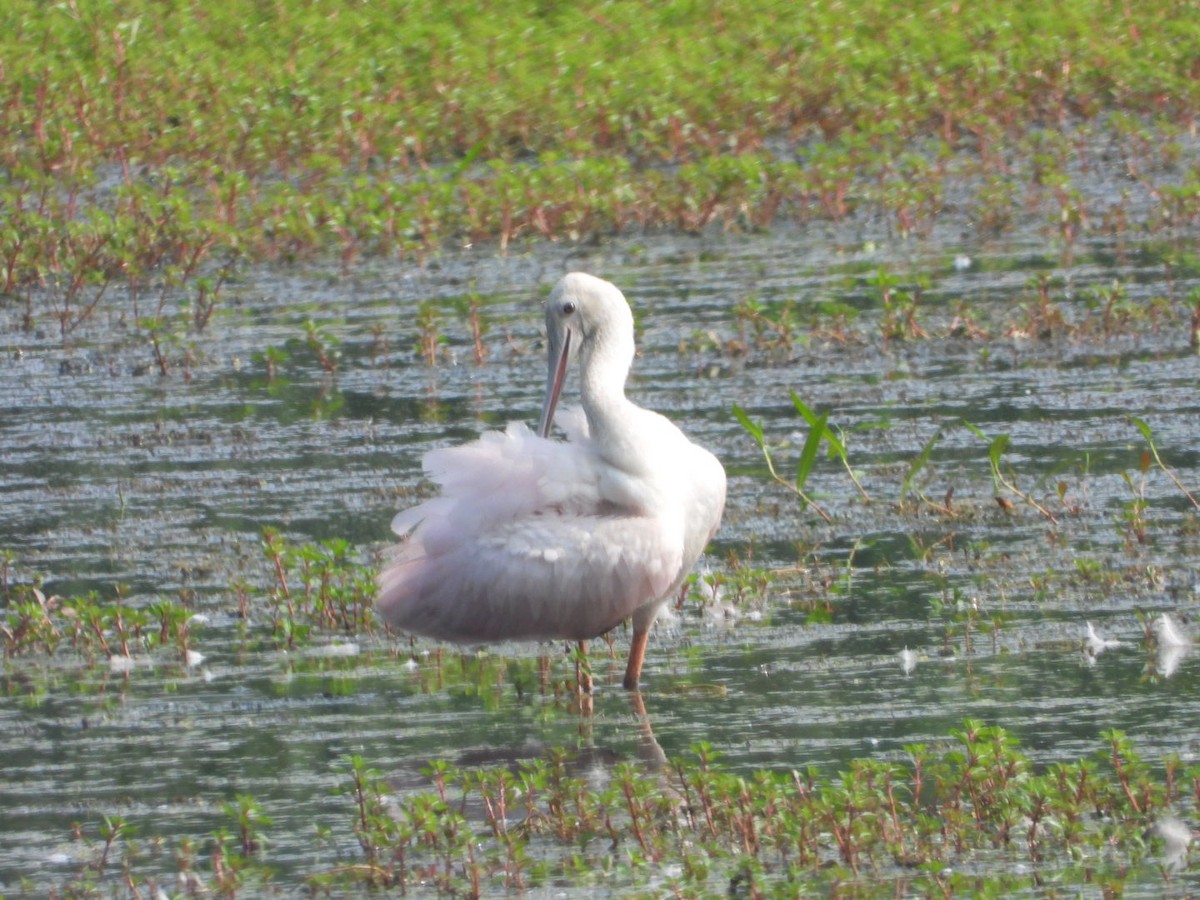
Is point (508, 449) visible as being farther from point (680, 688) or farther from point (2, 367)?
point (2, 367)

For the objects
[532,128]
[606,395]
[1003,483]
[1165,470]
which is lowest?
[1003,483]

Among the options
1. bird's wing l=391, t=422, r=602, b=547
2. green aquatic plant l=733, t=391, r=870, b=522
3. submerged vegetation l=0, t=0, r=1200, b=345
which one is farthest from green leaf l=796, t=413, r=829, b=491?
submerged vegetation l=0, t=0, r=1200, b=345

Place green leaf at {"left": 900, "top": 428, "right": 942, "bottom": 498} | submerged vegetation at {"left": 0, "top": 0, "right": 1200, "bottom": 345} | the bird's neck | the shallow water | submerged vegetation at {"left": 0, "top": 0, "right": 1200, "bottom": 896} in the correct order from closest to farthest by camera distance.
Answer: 1. submerged vegetation at {"left": 0, "top": 0, "right": 1200, "bottom": 896}
2. the shallow water
3. the bird's neck
4. green leaf at {"left": 900, "top": 428, "right": 942, "bottom": 498}
5. submerged vegetation at {"left": 0, "top": 0, "right": 1200, "bottom": 345}

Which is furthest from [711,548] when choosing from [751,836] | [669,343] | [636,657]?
[669,343]

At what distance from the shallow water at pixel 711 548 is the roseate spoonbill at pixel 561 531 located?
0.23 metres

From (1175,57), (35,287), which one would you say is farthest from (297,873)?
(1175,57)

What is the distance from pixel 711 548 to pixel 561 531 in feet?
5.36

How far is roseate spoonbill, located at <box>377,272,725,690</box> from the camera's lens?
21.5ft

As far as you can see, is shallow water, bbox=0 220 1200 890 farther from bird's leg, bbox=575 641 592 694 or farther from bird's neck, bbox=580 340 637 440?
bird's neck, bbox=580 340 637 440

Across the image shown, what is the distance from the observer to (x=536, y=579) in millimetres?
6582

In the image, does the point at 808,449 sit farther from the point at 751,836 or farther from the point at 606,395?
the point at 751,836

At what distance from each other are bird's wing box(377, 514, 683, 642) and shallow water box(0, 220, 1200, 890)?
0.68 feet

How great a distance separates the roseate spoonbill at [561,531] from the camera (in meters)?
6.55

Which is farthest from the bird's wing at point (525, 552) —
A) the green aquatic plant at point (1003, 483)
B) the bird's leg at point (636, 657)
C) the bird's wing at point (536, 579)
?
the green aquatic plant at point (1003, 483)
